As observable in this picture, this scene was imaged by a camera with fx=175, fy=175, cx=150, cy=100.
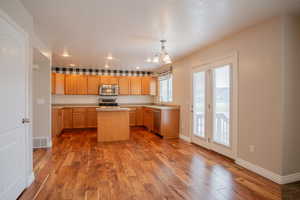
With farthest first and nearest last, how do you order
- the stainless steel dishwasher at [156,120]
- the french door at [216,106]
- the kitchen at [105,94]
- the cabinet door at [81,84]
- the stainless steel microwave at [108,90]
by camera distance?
the stainless steel microwave at [108,90] < the cabinet door at [81,84] < the kitchen at [105,94] < the stainless steel dishwasher at [156,120] < the french door at [216,106]

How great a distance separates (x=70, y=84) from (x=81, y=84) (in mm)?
409

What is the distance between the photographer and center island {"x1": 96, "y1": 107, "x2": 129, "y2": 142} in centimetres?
495

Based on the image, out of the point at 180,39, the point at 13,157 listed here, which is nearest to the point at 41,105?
the point at 13,157

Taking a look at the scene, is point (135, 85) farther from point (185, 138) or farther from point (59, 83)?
point (185, 138)

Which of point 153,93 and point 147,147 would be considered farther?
point 153,93

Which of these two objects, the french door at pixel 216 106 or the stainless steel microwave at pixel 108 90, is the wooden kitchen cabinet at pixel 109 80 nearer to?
the stainless steel microwave at pixel 108 90

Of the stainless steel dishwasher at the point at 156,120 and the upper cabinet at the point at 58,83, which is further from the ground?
the upper cabinet at the point at 58,83

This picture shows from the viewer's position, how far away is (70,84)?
22.9 feet

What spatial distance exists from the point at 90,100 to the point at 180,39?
5.23 meters

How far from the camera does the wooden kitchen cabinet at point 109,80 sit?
24.2 ft

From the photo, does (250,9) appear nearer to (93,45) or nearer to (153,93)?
(93,45)

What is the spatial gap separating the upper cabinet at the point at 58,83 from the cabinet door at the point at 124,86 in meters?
2.25

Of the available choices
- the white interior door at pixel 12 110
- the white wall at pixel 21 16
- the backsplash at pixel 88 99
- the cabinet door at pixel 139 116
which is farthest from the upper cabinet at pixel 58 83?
the white interior door at pixel 12 110

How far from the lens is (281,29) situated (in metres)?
2.53
